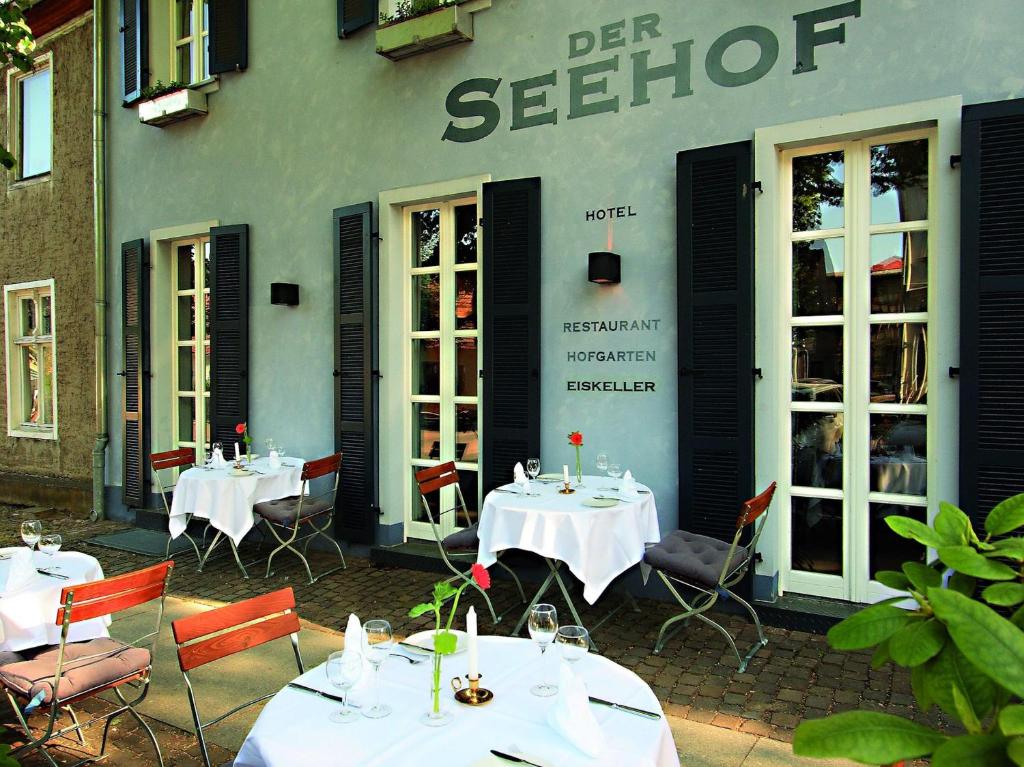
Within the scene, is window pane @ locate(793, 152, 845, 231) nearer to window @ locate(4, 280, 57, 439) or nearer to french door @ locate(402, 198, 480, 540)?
french door @ locate(402, 198, 480, 540)

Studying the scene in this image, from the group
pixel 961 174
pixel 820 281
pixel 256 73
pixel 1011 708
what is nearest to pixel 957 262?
pixel 961 174

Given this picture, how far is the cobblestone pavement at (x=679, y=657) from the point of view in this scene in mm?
3236

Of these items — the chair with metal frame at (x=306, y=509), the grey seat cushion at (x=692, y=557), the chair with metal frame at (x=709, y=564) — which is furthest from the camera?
the chair with metal frame at (x=306, y=509)

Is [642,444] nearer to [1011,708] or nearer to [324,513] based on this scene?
[324,513]

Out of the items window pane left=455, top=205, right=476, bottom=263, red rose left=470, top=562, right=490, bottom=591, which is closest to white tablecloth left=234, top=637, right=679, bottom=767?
red rose left=470, top=562, right=490, bottom=591

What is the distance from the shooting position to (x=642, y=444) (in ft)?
16.2

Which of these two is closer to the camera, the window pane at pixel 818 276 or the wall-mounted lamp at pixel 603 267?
the window pane at pixel 818 276

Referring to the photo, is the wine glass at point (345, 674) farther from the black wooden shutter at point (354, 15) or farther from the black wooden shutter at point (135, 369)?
the black wooden shutter at point (135, 369)

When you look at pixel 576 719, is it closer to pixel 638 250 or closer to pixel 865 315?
pixel 865 315

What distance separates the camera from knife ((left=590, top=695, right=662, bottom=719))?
5.84ft

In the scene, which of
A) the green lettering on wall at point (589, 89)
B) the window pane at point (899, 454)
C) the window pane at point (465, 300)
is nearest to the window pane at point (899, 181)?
the window pane at point (899, 454)

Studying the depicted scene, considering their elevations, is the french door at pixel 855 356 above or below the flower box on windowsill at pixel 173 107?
below

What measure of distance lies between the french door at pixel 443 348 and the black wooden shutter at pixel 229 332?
71.0 inches

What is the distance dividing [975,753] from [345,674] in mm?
1478
